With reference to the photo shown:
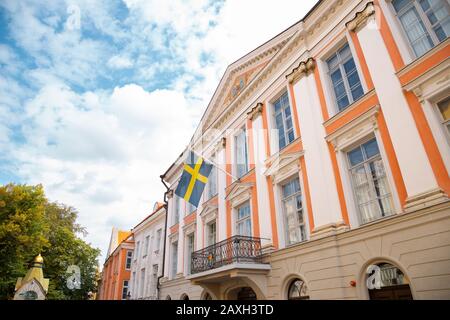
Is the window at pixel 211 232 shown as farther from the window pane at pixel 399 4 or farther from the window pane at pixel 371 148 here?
the window pane at pixel 399 4

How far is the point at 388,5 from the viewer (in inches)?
335

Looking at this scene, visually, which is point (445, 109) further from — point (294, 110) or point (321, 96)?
point (294, 110)

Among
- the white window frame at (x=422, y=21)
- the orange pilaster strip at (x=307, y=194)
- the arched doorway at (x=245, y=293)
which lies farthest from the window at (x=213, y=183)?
the white window frame at (x=422, y=21)

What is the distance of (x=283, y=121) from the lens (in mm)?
12086

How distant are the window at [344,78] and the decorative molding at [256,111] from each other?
3.59 metres

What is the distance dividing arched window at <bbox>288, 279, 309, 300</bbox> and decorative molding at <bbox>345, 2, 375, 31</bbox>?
318 inches

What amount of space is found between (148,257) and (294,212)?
17.5m

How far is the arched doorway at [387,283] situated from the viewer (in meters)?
6.60

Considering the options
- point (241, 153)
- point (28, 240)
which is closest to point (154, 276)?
point (28, 240)

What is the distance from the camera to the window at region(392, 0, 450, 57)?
7242 millimetres

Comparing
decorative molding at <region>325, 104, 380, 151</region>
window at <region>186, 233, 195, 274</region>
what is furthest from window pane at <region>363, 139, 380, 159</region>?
window at <region>186, 233, 195, 274</region>

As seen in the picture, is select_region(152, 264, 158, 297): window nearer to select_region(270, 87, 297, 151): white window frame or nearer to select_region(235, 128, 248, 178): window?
select_region(235, 128, 248, 178): window
